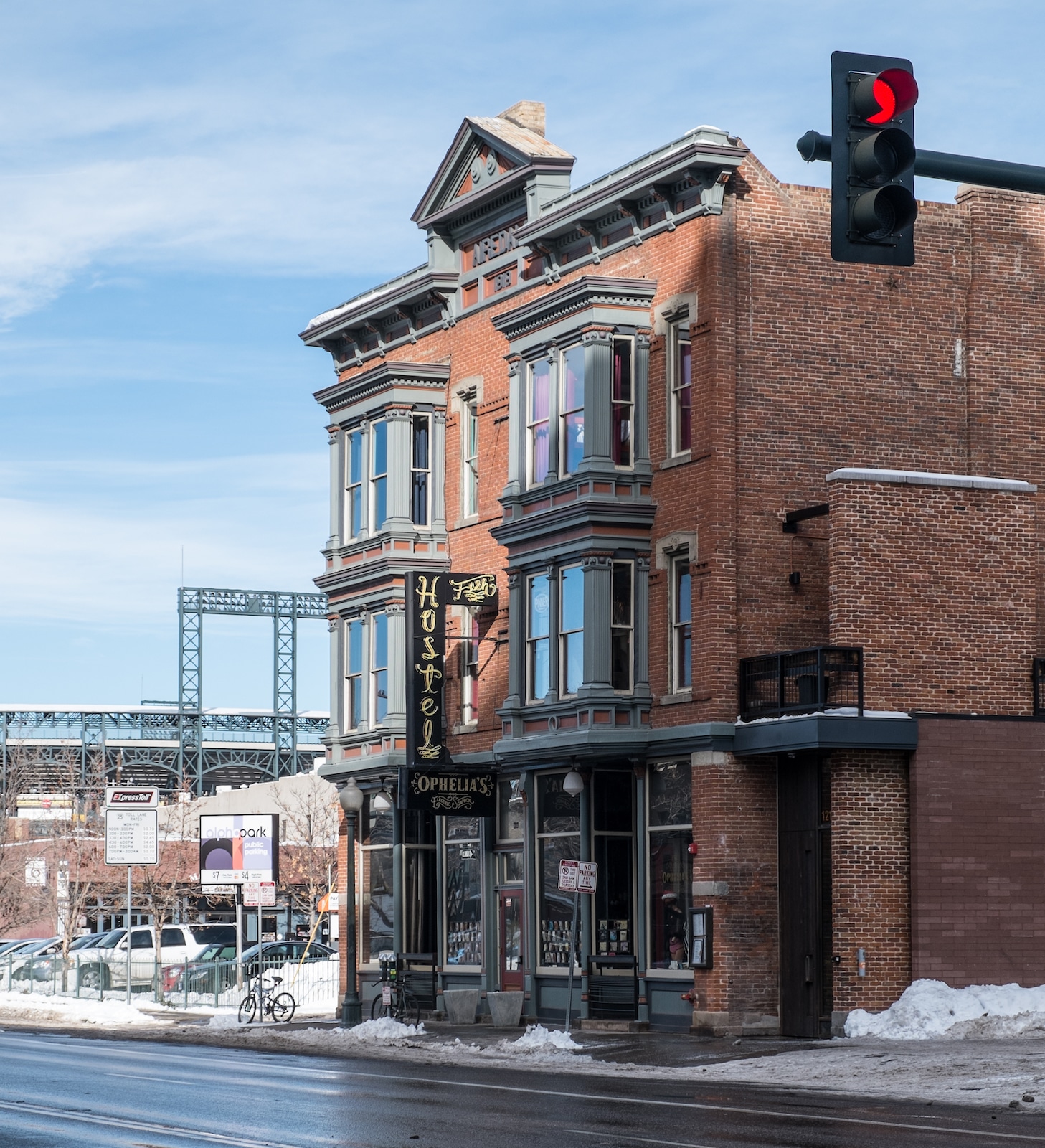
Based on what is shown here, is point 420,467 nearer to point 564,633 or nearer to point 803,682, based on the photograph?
point 564,633

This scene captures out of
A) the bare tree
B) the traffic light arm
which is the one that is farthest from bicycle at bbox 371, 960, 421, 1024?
the bare tree

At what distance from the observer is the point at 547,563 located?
33906 mm

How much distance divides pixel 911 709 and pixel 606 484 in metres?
6.52

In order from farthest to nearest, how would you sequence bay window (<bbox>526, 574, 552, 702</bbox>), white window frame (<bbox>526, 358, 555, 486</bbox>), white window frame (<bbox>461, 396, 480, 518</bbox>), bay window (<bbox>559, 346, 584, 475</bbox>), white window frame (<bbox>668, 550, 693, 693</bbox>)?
white window frame (<bbox>461, 396, 480, 518</bbox>), bay window (<bbox>526, 574, 552, 702</bbox>), white window frame (<bbox>526, 358, 555, 486</bbox>), bay window (<bbox>559, 346, 584, 475</bbox>), white window frame (<bbox>668, 550, 693, 693</bbox>)

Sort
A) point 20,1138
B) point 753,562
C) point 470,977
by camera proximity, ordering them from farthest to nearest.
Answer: point 470,977, point 753,562, point 20,1138

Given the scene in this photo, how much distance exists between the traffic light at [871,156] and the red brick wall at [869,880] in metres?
19.2

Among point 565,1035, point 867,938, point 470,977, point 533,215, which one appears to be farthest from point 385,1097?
point 533,215

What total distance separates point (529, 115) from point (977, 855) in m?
18.6

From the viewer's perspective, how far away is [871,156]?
1033cm

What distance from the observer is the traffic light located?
1035 cm

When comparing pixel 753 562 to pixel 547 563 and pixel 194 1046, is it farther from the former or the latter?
pixel 194 1046

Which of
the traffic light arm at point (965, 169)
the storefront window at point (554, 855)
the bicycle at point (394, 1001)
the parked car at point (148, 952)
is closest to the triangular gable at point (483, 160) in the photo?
the storefront window at point (554, 855)

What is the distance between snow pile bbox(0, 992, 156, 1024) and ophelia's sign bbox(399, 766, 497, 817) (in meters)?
8.88

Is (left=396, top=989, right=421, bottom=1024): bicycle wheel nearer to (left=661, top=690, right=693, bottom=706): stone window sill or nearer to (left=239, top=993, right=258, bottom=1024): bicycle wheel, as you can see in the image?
(left=239, top=993, right=258, bottom=1024): bicycle wheel
